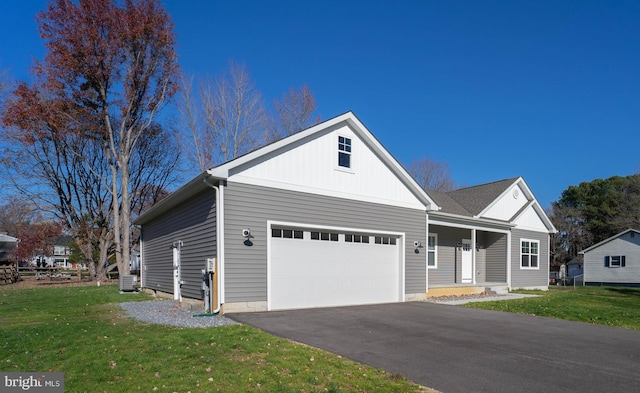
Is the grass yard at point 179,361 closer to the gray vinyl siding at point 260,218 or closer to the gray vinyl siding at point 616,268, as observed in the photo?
the gray vinyl siding at point 260,218

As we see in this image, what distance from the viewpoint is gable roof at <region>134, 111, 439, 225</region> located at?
1022 cm

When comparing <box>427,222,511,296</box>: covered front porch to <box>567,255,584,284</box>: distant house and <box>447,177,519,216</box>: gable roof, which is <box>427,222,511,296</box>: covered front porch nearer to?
<box>447,177,519,216</box>: gable roof

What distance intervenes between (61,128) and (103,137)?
7.30 feet

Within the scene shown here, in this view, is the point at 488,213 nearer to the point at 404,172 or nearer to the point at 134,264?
the point at 404,172

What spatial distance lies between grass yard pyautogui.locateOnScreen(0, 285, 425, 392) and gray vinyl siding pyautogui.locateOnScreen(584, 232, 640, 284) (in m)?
34.3

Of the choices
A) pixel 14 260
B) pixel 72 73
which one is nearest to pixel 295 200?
pixel 72 73

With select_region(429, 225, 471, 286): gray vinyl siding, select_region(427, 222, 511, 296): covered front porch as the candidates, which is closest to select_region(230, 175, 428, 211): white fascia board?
select_region(427, 222, 511, 296): covered front porch

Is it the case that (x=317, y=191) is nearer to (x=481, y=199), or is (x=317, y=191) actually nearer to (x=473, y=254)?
(x=473, y=254)

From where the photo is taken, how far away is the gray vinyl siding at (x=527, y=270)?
65.4 ft

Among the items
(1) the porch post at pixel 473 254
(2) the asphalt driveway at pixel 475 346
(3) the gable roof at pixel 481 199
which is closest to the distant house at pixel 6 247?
(3) the gable roof at pixel 481 199

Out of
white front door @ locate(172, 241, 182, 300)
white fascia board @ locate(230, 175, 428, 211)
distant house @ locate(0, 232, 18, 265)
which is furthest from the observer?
distant house @ locate(0, 232, 18, 265)

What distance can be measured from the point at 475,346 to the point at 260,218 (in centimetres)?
590

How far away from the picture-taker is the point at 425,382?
502 cm

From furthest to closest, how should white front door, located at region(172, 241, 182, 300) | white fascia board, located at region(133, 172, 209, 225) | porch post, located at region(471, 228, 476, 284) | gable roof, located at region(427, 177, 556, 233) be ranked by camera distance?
gable roof, located at region(427, 177, 556, 233) < porch post, located at region(471, 228, 476, 284) < white front door, located at region(172, 241, 182, 300) < white fascia board, located at region(133, 172, 209, 225)
